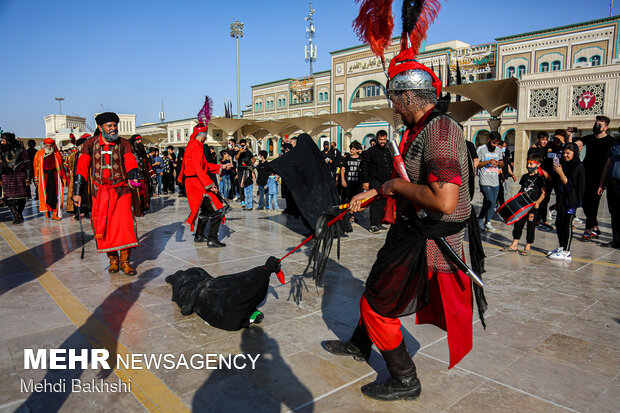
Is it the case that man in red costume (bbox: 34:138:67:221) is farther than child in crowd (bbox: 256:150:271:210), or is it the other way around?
child in crowd (bbox: 256:150:271:210)

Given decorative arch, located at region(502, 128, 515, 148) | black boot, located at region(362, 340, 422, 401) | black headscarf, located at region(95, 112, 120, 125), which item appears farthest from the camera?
decorative arch, located at region(502, 128, 515, 148)

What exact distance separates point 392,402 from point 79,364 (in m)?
2.09

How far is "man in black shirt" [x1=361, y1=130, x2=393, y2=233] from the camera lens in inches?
312

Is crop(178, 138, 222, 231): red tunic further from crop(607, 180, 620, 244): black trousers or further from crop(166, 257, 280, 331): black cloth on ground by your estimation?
crop(607, 180, 620, 244): black trousers

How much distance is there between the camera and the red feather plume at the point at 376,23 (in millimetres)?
3156

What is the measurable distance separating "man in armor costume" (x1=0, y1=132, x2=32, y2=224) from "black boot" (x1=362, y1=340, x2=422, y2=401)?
963 cm

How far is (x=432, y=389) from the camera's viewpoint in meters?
2.61

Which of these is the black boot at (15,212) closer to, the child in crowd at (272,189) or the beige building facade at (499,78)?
the child in crowd at (272,189)

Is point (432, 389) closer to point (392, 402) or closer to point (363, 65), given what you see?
point (392, 402)

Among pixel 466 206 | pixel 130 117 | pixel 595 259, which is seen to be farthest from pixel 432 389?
pixel 130 117

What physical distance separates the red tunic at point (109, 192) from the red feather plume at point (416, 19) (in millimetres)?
3726

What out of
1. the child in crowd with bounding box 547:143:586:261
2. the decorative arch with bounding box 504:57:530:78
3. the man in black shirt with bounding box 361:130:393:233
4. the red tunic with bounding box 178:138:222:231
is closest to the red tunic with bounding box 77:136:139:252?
the red tunic with bounding box 178:138:222:231

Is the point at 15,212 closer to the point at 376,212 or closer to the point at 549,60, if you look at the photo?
the point at 376,212

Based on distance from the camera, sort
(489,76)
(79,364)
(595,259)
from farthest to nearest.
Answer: (489,76), (595,259), (79,364)
